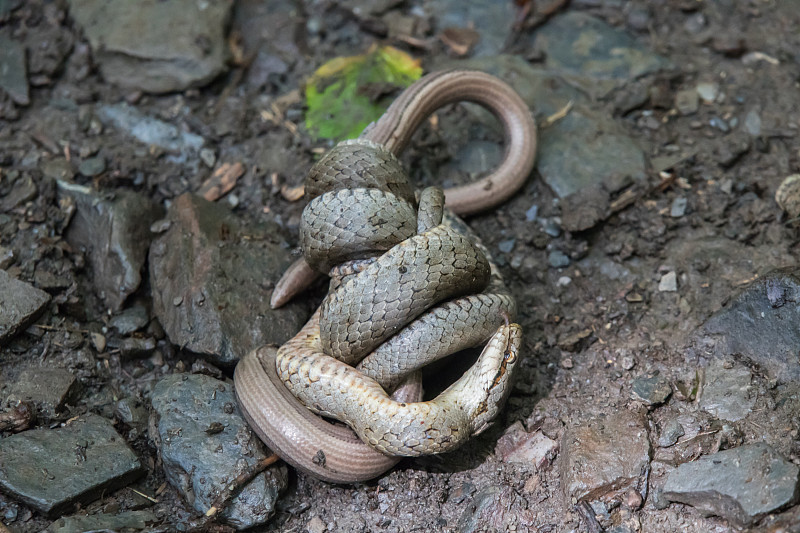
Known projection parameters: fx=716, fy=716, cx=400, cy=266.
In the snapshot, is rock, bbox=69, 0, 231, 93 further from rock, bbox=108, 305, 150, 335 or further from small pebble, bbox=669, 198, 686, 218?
small pebble, bbox=669, 198, 686, 218

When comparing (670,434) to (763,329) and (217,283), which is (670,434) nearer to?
(763,329)

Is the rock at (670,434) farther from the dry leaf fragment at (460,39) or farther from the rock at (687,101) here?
the dry leaf fragment at (460,39)

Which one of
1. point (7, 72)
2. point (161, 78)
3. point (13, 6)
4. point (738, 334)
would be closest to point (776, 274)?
point (738, 334)

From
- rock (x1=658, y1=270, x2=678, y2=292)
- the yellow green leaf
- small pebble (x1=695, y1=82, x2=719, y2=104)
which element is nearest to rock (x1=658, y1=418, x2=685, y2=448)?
rock (x1=658, y1=270, x2=678, y2=292)

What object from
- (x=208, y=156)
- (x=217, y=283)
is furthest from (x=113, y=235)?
(x=208, y=156)

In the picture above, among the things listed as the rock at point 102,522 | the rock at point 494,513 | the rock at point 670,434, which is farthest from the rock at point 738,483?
the rock at point 102,522
